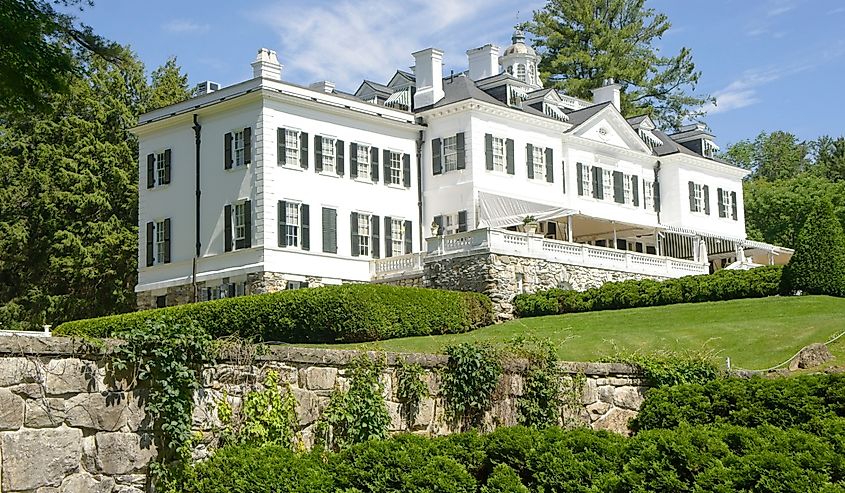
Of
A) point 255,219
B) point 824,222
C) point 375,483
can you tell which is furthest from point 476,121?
point 375,483

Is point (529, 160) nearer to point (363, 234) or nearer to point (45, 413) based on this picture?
point (363, 234)

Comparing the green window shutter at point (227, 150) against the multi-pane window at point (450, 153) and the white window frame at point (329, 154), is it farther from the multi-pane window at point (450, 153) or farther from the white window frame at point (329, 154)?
the multi-pane window at point (450, 153)

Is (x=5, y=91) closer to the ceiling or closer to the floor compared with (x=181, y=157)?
closer to the floor

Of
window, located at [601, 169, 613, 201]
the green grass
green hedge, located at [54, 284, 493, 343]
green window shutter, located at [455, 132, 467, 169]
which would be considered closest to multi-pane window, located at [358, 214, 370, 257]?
green window shutter, located at [455, 132, 467, 169]

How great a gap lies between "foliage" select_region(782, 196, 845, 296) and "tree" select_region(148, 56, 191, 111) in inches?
1049

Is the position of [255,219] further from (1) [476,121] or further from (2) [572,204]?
(2) [572,204]

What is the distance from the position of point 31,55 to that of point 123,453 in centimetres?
1141

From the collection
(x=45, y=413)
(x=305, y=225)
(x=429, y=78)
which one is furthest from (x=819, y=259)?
(x=45, y=413)

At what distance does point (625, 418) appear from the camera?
1403 centimetres

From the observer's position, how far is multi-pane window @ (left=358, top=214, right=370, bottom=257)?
3972cm

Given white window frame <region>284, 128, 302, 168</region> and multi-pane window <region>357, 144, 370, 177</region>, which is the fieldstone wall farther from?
white window frame <region>284, 128, 302, 168</region>

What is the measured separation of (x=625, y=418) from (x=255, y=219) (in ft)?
81.9

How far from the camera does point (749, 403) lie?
12891 mm

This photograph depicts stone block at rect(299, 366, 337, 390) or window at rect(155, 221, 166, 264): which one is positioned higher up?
window at rect(155, 221, 166, 264)
